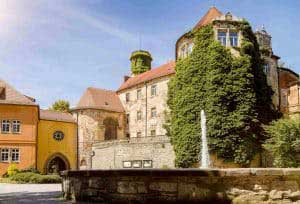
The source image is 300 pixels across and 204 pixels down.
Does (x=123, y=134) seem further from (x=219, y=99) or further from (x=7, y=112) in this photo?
(x=219, y=99)

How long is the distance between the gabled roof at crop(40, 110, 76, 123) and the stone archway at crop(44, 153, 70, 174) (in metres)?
4.23

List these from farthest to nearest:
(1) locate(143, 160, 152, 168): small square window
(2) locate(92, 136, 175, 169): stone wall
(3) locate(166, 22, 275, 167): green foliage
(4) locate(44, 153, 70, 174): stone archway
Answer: (4) locate(44, 153, 70, 174): stone archway < (1) locate(143, 160, 152, 168): small square window < (2) locate(92, 136, 175, 169): stone wall < (3) locate(166, 22, 275, 167): green foliage

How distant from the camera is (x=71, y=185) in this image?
445 inches

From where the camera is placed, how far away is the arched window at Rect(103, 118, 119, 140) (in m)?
50.2

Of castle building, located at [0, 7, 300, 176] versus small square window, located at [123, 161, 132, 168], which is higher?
castle building, located at [0, 7, 300, 176]

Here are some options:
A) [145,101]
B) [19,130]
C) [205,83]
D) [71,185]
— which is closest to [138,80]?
[145,101]

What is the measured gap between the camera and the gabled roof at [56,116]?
45.6 metres

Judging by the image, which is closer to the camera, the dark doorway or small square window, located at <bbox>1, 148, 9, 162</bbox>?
small square window, located at <bbox>1, 148, 9, 162</bbox>

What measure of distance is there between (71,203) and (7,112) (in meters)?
32.9

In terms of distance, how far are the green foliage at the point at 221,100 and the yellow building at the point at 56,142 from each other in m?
17.5

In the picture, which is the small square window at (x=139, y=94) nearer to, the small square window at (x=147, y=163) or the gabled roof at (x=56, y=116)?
the gabled roof at (x=56, y=116)

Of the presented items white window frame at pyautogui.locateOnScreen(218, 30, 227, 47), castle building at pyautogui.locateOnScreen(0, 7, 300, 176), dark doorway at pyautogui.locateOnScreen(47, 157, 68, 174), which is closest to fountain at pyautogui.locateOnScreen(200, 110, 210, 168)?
castle building at pyautogui.locateOnScreen(0, 7, 300, 176)

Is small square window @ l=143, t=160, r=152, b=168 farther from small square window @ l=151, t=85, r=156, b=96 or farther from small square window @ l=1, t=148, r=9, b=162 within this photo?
small square window @ l=1, t=148, r=9, b=162

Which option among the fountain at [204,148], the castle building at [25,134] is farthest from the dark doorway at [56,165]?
the fountain at [204,148]
